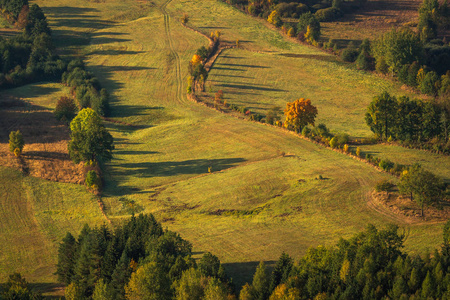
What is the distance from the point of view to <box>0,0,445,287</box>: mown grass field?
81188mm

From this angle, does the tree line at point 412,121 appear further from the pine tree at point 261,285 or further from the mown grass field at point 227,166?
the pine tree at point 261,285

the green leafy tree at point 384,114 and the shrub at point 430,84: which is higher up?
the shrub at point 430,84

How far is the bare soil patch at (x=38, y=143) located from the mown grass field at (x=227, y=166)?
387 cm

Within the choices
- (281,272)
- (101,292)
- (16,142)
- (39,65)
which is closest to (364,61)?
(39,65)

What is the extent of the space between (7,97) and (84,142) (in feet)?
172

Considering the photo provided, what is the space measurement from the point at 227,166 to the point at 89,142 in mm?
29354

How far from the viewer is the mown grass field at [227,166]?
81188 millimetres

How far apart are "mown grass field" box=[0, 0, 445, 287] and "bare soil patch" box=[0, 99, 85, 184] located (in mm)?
3871

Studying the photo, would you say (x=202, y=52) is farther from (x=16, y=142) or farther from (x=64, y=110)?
(x=16, y=142)

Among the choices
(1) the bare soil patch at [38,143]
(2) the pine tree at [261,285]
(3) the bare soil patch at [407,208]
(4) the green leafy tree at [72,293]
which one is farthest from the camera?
(1) the bare soil patch at [38,143]

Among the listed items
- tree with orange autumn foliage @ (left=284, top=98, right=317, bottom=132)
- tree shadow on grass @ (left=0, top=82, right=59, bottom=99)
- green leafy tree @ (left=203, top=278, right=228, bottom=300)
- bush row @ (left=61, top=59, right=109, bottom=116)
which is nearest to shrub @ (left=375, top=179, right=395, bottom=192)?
tree with orange autumn foliage @ (left=284, top=98, right=317, bottom=132)

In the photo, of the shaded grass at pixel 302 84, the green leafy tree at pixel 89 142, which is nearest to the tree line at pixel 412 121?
the shaded grass at pixel 302 84

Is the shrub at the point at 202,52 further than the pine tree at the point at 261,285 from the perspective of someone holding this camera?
Yes

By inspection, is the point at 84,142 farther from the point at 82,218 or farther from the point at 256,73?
the point at 256,73
